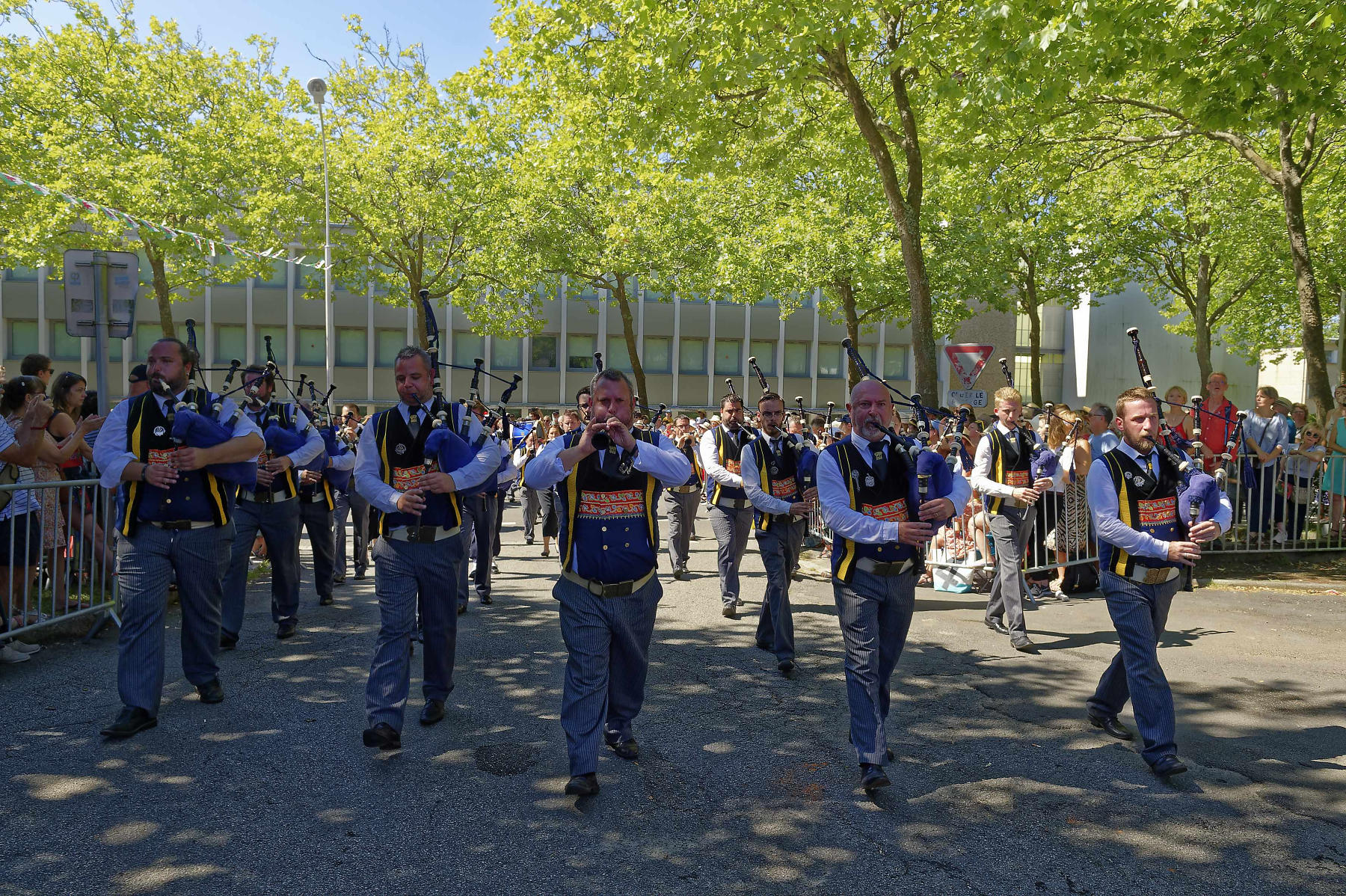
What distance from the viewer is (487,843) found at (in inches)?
159

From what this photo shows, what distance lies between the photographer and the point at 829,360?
41469mm

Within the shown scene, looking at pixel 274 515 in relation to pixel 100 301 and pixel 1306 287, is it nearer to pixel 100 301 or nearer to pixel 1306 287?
pixel 100 301

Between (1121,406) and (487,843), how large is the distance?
157 inches

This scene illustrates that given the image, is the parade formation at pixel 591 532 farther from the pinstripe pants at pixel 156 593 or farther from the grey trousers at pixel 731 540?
the grey trousers at pixel 731 540

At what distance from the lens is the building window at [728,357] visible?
133 ft

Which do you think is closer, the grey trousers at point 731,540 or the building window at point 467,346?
the grey trousers at point 731,540

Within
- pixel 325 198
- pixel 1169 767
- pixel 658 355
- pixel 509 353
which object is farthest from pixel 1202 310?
pixel 1169 767

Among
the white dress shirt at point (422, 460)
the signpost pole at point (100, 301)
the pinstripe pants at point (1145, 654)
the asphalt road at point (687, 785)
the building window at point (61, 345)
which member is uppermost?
the building window at point (61, 345)

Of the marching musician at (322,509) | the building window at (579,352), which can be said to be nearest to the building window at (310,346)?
the building window at (579,352)

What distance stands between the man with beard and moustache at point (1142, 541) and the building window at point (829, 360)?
36249mm

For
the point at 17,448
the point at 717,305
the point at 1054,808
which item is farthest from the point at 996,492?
the point at 717,305

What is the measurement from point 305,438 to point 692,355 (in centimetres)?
3280

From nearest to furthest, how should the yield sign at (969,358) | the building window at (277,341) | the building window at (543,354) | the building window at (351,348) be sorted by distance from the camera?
1. the yield sign at (969,358)
2. the building window at (277,341)
3. the building window at (351,348)
4. the building window at (543,354)

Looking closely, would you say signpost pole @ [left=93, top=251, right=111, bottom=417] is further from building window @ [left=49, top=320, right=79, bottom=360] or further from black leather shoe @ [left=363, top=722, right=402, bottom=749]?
building window @ [left=49, top=320, right=79, bottom=360]
